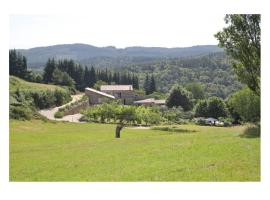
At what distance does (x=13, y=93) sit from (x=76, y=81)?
33.6m

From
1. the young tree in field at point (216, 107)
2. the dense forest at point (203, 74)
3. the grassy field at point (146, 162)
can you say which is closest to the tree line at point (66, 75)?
the dense forest at point (203, 74)

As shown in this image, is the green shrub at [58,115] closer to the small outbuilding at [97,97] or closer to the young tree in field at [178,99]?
the small outbuilding at [97,97]

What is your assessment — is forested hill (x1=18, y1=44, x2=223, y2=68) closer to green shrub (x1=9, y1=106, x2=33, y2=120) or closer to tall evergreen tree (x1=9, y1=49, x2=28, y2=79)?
tall evergreen tree (x1=9, y1=49, x2=28, y2=79)

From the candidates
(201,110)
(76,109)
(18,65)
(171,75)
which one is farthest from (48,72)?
(201,110)

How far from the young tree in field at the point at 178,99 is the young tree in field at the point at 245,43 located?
34194 millimetres

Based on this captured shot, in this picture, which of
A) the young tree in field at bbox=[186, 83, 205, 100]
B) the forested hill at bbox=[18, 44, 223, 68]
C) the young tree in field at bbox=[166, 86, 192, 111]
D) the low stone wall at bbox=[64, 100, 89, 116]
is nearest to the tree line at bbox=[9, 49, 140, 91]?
the young tree in field at bbox=[186, 83, 205, 100]

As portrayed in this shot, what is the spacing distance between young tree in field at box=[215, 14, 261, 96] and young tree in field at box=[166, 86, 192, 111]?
3419 cm

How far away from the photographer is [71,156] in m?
14.1

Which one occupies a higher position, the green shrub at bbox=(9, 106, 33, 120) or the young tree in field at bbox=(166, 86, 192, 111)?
the young tree in field at bbox=(166, 86, 192, 111)

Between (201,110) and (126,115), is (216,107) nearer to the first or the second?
(201,110)

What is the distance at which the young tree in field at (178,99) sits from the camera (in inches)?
2066

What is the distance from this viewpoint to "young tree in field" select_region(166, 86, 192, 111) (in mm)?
52469
